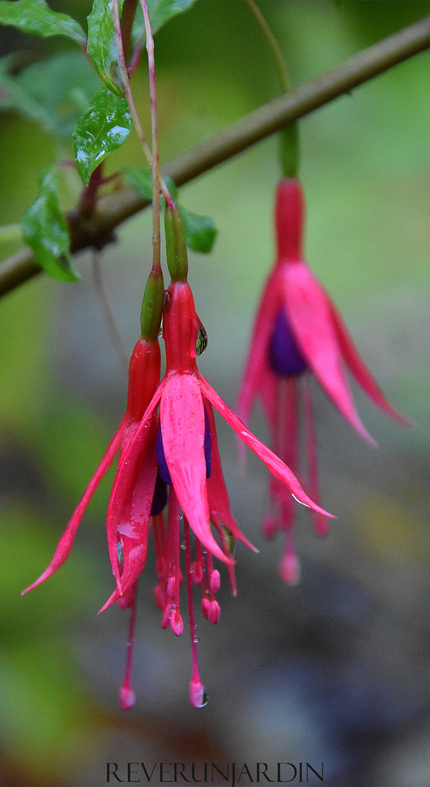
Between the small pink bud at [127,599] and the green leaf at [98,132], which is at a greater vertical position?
the green leaf at [98,132]

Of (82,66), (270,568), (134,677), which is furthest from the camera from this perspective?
(270,568)

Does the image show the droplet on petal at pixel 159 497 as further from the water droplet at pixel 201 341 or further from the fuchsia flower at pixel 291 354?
the fuchsia flower at pixel 291 354

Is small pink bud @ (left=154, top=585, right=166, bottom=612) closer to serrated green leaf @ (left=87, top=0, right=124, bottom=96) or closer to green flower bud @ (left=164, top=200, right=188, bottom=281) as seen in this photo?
Answer: green flower bud @ (left=164, top=200, right=188, bottom=281)

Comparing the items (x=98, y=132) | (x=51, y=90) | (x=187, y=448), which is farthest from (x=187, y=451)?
(x=51, y=90)

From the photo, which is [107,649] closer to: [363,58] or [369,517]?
[369,517]

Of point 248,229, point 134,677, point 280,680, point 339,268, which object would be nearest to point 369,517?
point 280,680

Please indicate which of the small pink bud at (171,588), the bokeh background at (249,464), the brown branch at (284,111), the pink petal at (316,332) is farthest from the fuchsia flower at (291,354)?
the bokeh background at (249,464)
